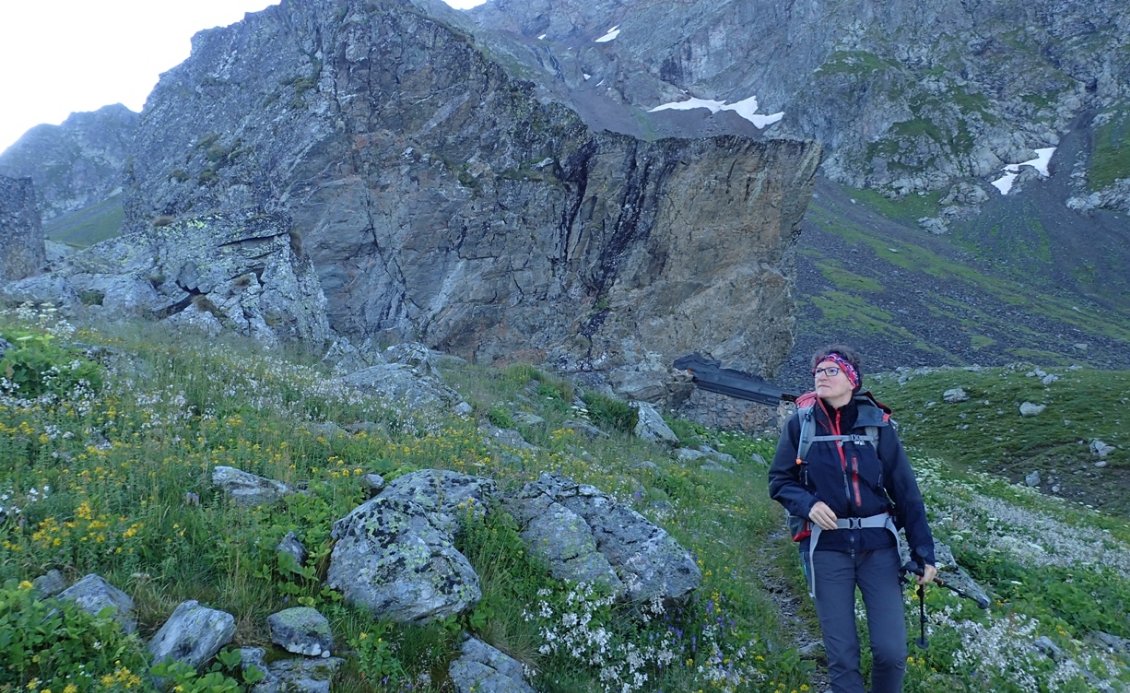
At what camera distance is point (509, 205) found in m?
21.9

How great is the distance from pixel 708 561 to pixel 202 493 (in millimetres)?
5561

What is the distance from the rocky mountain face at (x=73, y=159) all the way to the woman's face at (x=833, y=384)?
170 meters

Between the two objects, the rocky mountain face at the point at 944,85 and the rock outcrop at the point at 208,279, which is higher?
the rocky mountain face at the point at 944,85

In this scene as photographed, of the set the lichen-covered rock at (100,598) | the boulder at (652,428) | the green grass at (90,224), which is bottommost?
the green grass at (90,224)

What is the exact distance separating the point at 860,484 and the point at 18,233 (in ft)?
92.5

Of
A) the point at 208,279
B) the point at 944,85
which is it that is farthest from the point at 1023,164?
the point at 208,279

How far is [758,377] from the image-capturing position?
76.0ft

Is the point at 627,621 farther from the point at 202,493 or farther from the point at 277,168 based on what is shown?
the point at 277,168

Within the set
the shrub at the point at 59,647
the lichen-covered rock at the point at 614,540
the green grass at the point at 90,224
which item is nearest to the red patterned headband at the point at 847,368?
the lichen-covered rock at the point at 614,540

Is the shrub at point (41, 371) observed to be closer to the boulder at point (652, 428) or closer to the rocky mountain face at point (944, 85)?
the boulder at point (652, 428)

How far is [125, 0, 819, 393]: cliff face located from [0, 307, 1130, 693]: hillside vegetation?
9.78 meters

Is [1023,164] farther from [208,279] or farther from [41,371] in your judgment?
[41,371]

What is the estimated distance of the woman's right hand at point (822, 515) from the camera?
15.5 feet

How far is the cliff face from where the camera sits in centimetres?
2144
